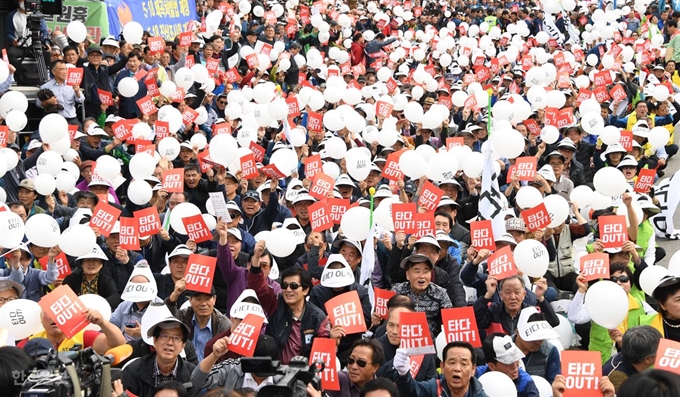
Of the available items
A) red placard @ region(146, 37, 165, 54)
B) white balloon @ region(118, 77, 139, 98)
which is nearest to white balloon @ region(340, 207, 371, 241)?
white balloon @ region(118, 77, 139, 98)

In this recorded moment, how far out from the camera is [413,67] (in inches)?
742

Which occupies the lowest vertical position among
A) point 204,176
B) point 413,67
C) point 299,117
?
point 204,176

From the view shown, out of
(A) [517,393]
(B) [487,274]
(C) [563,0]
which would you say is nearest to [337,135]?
(B) [487,274]

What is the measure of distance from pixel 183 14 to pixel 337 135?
23.4 feet

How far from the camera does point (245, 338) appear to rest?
604cm

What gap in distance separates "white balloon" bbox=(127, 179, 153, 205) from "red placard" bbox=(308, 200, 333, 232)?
77.4 inches

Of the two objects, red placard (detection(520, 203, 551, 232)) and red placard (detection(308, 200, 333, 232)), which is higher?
red placard (detection(308, 200, 333, 232))

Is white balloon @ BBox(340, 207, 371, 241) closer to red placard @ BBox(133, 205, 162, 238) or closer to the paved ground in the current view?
red placard @ BBox(133, 205, 162, 238)

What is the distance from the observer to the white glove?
584 centimetres

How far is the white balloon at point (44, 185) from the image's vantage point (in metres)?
9.41

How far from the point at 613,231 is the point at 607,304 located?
148 centimetres

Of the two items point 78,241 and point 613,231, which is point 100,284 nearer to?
point 78,241

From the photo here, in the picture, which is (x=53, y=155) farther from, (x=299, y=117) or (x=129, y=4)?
(x=129, y=4)

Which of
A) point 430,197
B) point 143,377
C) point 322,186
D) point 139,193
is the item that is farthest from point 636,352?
point 139,193
